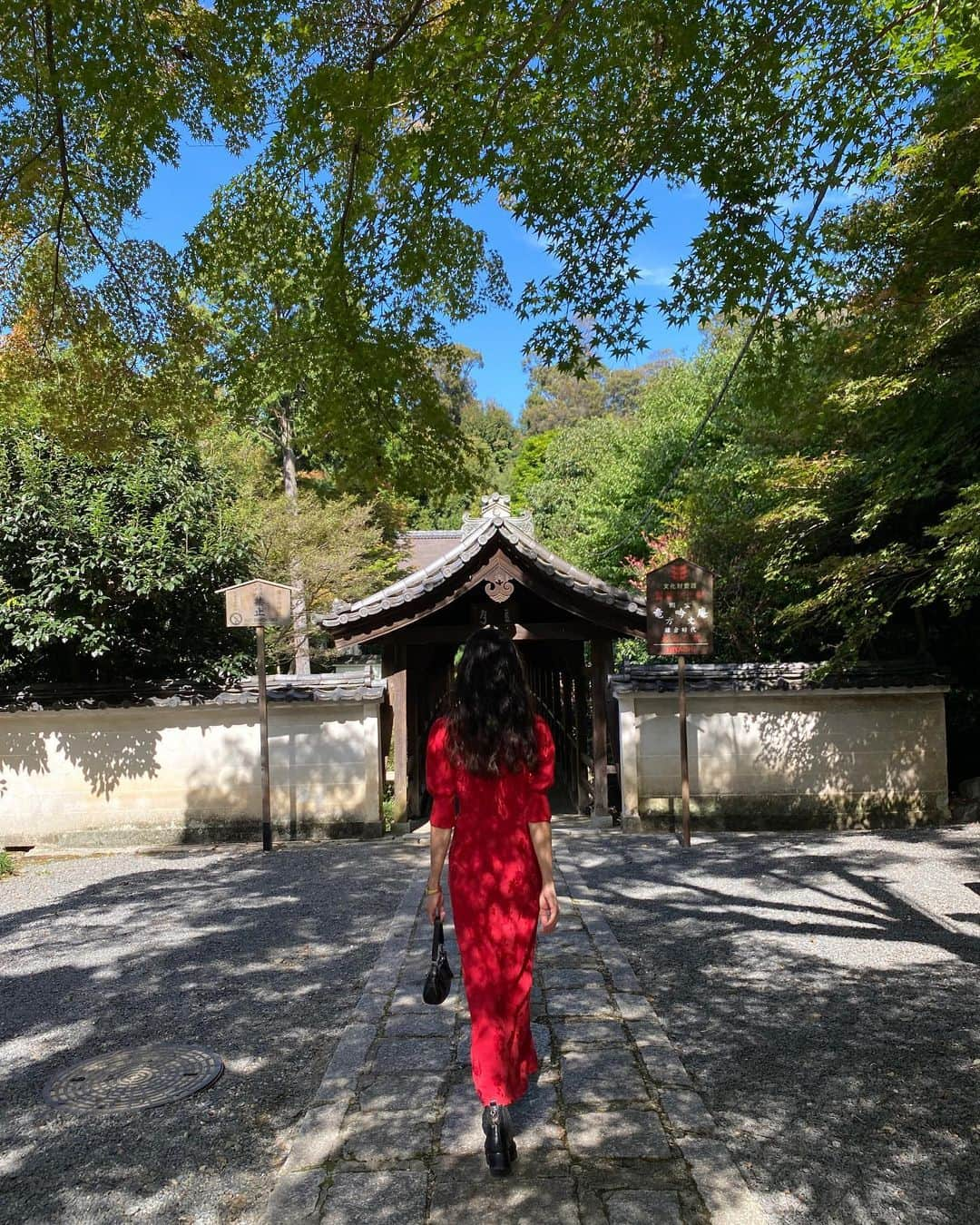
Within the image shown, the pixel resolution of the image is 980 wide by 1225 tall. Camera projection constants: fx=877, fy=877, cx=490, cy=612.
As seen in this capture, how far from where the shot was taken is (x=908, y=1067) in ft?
11.9

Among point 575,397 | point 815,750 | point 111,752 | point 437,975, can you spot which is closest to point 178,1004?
→ point 437,975

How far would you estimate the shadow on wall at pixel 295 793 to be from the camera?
34.2 ft

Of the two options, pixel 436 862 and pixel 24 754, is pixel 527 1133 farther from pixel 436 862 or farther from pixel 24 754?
pixel 24 754

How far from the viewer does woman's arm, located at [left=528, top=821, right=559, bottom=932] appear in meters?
3.16

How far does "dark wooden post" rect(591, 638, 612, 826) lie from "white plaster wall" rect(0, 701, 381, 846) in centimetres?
265

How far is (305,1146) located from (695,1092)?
1.47m

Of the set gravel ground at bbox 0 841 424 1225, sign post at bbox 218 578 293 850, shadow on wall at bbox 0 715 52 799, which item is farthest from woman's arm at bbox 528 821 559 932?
shadow on wall at bbox 0 715 52 799

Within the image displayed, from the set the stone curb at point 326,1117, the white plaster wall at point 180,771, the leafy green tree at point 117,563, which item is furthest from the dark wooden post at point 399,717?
the stone curb at point 326,1117

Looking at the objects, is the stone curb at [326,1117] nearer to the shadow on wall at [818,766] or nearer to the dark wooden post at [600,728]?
the dark wooden post at [600,728]

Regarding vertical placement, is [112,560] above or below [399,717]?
above

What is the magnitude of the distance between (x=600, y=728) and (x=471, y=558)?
2.62 metres

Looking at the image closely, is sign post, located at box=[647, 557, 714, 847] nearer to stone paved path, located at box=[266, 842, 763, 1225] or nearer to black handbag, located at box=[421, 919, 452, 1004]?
stone paved path, located at box=[266, 842, 763, 1225]

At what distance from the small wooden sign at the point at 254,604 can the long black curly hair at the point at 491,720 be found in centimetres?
685

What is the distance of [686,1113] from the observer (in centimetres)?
318
